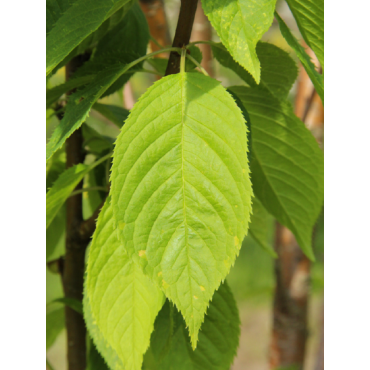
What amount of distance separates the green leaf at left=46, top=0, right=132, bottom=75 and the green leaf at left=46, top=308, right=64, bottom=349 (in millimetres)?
394

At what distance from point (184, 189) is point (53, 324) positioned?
0.41 meters

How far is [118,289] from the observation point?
37 cm

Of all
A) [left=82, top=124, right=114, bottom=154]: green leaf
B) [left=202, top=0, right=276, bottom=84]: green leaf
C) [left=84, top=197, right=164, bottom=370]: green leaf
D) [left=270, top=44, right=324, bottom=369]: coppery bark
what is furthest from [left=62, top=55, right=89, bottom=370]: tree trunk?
[left=270, top=44, right=324, bottom=369]: coppery bark

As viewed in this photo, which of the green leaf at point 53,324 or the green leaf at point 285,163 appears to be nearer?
the green leaf at point 285,163

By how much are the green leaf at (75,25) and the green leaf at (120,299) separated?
0.13m

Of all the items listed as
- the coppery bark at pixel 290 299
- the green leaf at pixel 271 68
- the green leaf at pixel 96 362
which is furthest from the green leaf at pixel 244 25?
the coppery bark at pixel 290 299

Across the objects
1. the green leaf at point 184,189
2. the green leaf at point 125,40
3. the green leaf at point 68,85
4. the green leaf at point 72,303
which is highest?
the green leaf at point 125,40

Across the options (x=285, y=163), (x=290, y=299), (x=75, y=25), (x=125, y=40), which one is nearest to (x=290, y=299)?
(x=290, y=299)

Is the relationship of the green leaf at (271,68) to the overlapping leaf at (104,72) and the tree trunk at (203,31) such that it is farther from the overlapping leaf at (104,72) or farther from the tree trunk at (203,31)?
the tree trunk at (203,31)

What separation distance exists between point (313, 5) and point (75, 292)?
41 centimetres

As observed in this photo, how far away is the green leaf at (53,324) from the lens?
600 millimetres

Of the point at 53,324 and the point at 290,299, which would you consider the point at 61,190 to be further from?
the point at 290,299

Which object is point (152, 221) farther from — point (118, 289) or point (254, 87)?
point (254, 87)

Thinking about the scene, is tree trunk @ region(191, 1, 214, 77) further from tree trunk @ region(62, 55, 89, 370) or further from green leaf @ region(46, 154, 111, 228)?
green leaf @ region(46, 154, 111, 228)
